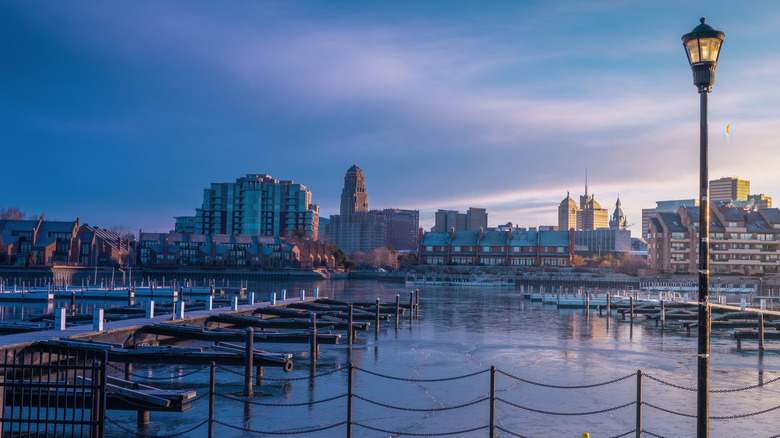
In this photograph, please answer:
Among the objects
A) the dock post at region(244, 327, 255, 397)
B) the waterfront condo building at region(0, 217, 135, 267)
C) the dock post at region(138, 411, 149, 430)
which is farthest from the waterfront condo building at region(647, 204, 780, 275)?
the dock post at region(138, 411, 149, 430)

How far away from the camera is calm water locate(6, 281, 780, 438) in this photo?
1664 cm

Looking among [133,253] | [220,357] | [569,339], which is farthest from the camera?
[133,253]

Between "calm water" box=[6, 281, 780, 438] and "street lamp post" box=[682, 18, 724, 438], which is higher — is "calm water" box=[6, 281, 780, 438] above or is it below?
below

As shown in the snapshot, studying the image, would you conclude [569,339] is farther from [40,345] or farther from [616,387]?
[40,345]

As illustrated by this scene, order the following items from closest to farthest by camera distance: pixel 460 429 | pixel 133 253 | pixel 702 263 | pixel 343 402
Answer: pixel 702 263 < pixel 460 429 < pixel 343 402 < pixel 133 253

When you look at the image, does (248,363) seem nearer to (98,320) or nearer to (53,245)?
(98,320)

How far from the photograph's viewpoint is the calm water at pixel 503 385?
655 inches

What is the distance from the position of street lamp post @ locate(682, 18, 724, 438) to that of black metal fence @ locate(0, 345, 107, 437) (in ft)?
33.4

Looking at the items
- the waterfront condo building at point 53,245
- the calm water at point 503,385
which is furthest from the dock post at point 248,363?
the waterfront condo building at point 53,245

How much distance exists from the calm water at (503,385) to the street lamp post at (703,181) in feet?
17.7

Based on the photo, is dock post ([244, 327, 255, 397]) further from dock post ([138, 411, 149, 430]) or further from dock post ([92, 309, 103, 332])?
dock post ([92, 309, 103, 332])

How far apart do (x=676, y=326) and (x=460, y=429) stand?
115 ft

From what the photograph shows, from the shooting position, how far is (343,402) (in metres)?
19.2

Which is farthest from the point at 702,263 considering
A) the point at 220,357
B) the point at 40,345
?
the point at 40,345
